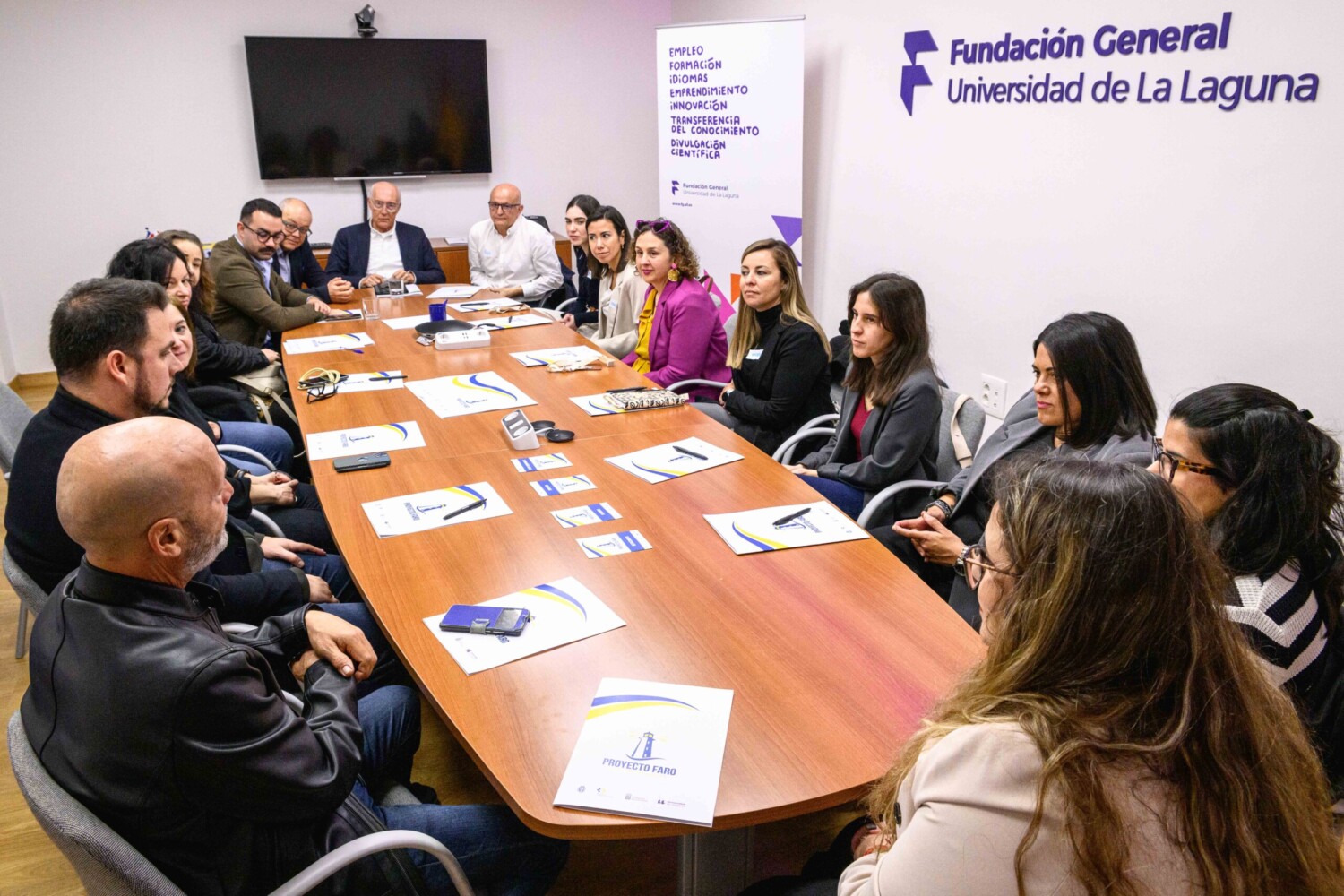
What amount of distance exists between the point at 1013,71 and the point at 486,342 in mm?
2601

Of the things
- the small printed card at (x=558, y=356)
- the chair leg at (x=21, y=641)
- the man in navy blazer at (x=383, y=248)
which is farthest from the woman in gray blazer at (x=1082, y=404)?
the man in navy blazer at (x=383, y=248)

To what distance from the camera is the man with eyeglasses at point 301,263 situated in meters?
5.34

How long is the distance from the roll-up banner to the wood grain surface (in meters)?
2.67

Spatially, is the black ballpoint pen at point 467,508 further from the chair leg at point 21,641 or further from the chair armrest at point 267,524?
the chair leg at point 21,641

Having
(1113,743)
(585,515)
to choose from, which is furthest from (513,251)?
(1113,743)

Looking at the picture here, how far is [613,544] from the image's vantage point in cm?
221

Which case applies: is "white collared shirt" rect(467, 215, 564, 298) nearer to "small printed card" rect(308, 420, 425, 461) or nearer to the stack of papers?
"small printed card" rect(308, 420, 425, 461)

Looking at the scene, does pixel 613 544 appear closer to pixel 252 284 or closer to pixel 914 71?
pixel 252 284

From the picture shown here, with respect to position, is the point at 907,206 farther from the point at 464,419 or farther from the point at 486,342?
the point at 464,419

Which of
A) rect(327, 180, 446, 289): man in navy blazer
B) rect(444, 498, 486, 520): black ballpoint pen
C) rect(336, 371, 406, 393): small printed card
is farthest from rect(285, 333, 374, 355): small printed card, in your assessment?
rect(444, 498, 486, 520): black ballpoint pen

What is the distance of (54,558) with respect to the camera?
1.99 metres

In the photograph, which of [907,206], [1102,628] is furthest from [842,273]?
→ [1102,628]

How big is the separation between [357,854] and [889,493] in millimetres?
1935

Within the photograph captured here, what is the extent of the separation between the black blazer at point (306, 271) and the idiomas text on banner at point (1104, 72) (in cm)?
366
